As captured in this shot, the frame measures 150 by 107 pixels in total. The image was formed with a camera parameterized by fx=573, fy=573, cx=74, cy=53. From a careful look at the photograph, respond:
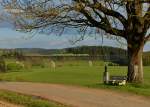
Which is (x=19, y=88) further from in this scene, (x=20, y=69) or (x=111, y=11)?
(x=20, y=69)

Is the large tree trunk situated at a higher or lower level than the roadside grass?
higher

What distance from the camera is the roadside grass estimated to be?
20891mm

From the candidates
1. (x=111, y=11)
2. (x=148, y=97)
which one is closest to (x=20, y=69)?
(x=111, y=11)

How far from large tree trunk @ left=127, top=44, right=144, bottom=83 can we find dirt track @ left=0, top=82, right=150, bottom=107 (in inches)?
124

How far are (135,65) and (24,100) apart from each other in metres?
7.46

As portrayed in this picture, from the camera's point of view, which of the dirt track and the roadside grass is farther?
the dirt track

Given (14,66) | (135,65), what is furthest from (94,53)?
(135,65)

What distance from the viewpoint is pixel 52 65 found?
147 ft

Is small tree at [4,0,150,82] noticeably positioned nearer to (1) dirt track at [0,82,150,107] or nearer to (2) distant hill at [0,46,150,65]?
(1) dirt track at [0,82,150,107]

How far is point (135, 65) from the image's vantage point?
27922 millimetres

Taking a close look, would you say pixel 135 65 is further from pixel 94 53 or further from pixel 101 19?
pixel 94 53

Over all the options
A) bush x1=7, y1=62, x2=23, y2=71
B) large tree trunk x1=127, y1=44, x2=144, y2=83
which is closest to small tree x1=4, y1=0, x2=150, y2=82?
large tree trunk x1=127, y1=44, x2=144, y2=83

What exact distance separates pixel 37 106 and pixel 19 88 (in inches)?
263

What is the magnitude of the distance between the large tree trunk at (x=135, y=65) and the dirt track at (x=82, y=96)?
316cm
